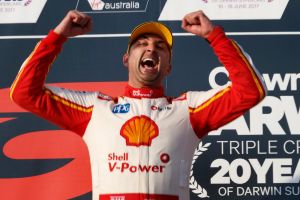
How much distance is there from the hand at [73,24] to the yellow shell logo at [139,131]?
34 centimetres

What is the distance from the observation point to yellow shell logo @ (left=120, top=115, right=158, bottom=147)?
82.4 inches

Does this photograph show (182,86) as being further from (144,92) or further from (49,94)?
(49,94)

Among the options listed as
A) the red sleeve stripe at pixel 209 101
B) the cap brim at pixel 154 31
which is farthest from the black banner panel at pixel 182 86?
the red sleeve stripe at pixel 209 101

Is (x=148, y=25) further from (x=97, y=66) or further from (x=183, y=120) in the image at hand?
(x=97, y=66)

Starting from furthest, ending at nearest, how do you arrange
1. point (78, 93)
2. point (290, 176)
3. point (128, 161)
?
point (290, 176) < point (78, 93) < point (128, 161)

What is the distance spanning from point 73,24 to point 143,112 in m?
0.37

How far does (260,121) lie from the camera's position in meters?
2.86

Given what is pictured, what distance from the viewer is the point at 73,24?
214cm

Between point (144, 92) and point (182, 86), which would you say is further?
point (182, 86)

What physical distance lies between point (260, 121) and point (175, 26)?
569 mm

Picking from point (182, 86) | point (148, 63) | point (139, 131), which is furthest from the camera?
point (182, 86)

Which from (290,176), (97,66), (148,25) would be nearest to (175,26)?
(97,66)

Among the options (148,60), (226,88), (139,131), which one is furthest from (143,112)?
(226,88)

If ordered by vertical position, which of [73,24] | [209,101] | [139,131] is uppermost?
[73,24]
